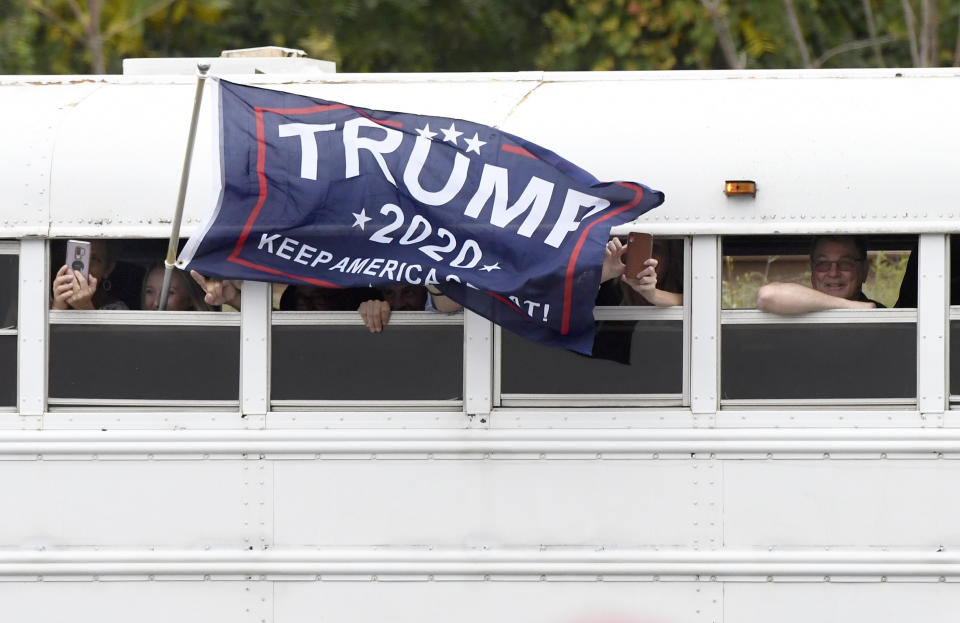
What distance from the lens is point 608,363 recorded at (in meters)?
4.48

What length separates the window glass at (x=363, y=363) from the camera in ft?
14.8

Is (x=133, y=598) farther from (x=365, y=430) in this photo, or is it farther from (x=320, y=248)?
(x=320, y=248)

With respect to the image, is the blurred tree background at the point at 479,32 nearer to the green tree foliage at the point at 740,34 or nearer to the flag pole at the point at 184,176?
the green tree foliage at the point at 740,34

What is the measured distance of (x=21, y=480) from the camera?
15.0 ft

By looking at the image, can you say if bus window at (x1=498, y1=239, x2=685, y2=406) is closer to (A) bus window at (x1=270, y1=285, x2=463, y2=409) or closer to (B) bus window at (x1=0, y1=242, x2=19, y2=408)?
(A) bus window at (x1=270, y1=285, x2=463, y2=409)

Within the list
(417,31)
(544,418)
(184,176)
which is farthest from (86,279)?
(417,31)

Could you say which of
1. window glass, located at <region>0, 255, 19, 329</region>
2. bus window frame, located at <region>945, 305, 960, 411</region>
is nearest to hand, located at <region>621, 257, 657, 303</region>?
bus window frame, located at <region>945, 305, 960, 411</region>

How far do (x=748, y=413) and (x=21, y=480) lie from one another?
2.58 m

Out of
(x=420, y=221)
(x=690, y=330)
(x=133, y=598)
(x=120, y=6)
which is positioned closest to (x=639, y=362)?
(x=690, y=330)

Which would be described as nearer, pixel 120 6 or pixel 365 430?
pixel 365 430

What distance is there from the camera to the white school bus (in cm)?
440

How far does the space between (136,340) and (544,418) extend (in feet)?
4.88

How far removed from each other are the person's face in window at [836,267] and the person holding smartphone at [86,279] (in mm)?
2461

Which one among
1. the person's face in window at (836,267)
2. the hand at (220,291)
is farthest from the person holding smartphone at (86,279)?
the person's face in window at (836,267)
